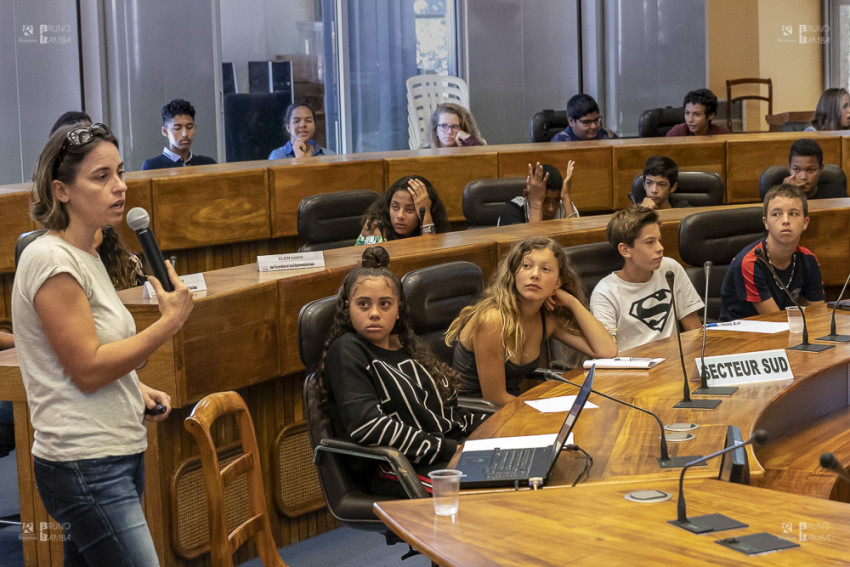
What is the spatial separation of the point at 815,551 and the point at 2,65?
6.21 m

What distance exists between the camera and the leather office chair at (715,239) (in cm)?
447

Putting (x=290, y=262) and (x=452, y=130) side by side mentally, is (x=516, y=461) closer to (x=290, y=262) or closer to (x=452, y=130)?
(x=290, y=262)

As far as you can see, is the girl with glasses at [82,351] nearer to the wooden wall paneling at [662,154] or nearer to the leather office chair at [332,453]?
the leather office chair at [332,453]

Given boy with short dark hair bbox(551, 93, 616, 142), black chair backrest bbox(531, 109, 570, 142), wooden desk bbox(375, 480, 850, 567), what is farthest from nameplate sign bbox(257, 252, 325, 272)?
black chair backrest bbox(531, 109, 570, 142)

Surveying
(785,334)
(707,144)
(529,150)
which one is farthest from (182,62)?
(785,334)

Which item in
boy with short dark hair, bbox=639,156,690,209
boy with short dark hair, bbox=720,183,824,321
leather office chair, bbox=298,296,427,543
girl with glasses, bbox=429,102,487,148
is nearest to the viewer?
A: leather office chair, bbox=298,296,427,543

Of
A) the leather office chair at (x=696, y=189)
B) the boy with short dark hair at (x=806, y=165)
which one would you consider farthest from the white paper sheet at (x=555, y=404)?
the boy with short dark hair at (x=806, y=165)

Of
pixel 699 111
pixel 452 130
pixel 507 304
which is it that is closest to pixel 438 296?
pixel 507 304

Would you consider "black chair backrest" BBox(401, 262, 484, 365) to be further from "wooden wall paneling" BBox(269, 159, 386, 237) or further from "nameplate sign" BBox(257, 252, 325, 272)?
"wooden wall paneling" BBox(269, 159, 386, 237)

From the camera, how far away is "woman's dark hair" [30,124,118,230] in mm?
1959

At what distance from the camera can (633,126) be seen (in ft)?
33.7

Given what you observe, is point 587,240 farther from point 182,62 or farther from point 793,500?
point 182,62

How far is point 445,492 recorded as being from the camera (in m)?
1.88

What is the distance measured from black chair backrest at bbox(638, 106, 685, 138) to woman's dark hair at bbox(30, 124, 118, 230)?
7.00 metres
